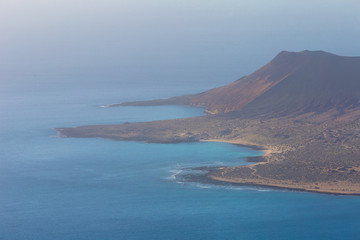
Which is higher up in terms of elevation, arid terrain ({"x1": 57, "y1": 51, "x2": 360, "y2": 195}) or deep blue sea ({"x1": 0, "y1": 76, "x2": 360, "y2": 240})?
arid terrain ({"x1": 57, "y1": 51, "x2": 360, "y2": 195})

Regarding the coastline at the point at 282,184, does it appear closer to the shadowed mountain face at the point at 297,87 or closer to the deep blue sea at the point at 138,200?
the deep blue sea at the point at 138,200

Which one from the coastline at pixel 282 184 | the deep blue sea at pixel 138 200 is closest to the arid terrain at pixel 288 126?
the coastline at pixel 282 184

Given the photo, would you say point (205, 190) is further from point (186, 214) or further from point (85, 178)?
point (85, 178)

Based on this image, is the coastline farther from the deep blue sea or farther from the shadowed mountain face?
the shadowed mountain face

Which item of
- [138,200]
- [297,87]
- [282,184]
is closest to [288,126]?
[297,87]

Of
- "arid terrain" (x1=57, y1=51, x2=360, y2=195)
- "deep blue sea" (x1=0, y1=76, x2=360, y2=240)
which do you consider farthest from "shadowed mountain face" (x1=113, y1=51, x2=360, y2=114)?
"deep blue sea" (x1=0, y1=76, x2=360, y2=240)

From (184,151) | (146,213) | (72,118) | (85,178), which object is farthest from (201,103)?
(146,213)

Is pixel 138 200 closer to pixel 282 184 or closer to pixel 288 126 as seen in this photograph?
pixel 282 184
